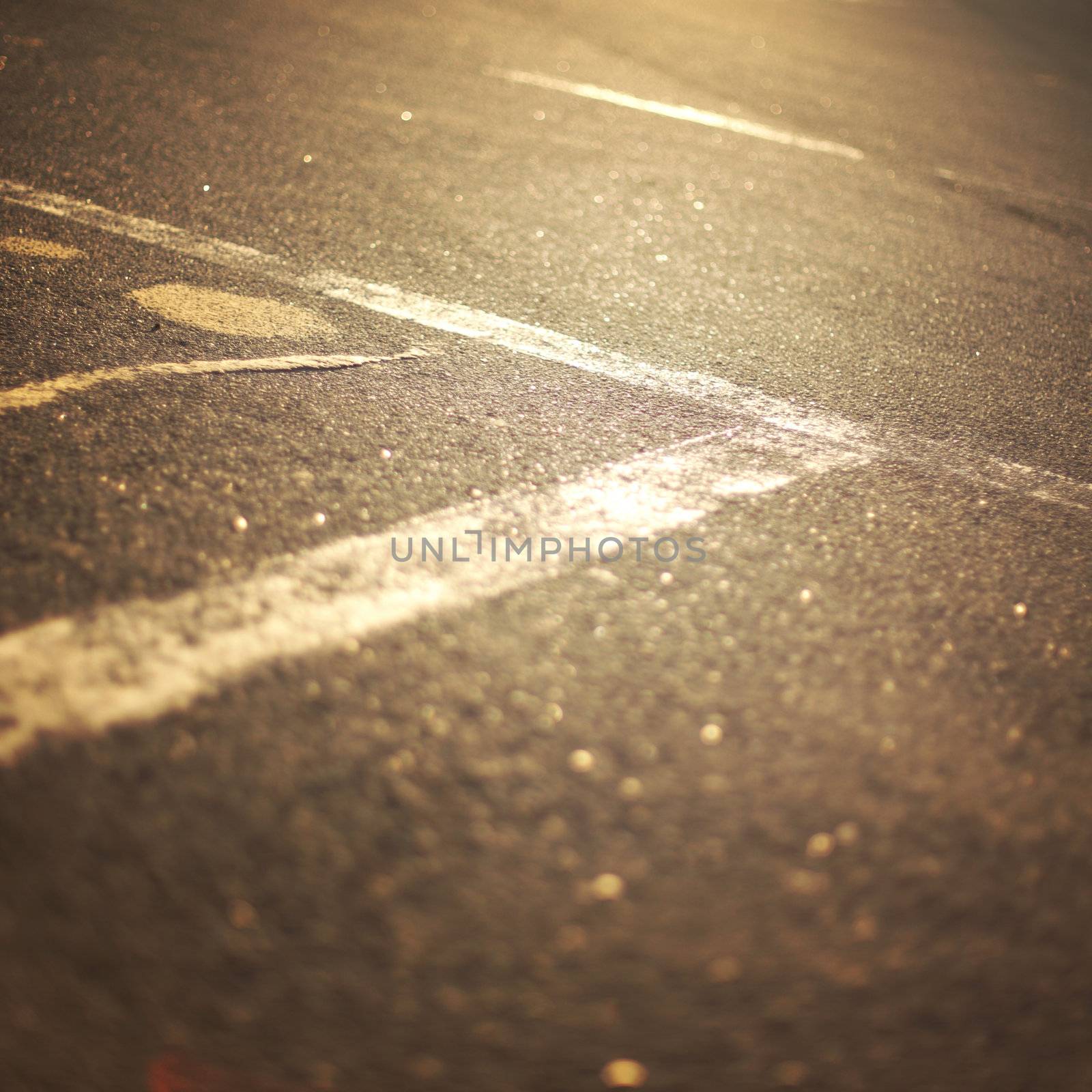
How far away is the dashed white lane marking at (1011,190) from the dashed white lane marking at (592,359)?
3906 mm

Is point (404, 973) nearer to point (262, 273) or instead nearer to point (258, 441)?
point (258, 441)

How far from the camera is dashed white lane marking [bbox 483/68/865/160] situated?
6.78 metres

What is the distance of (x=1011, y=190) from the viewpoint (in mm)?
6395

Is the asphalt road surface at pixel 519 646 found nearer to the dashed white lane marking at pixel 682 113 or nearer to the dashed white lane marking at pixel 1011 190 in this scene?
the dashed white lane marking at pixel 1011 190

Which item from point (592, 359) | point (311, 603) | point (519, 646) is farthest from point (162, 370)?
point (519, 646)

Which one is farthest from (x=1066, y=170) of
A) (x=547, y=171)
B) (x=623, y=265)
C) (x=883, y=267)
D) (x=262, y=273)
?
(x=262, y=273)

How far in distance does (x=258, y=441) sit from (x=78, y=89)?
12.8 feet

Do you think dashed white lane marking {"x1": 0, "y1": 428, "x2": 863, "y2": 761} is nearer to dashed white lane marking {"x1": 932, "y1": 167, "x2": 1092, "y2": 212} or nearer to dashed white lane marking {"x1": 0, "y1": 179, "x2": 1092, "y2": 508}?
dashed white lane marking {"x1": 0, "y1": 179, "x2": 1092, "y2": 508}

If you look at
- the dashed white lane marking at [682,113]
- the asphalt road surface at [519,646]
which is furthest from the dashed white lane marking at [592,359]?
the dashed white lane marking at [682,113]

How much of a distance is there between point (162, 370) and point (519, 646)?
4.93 feet

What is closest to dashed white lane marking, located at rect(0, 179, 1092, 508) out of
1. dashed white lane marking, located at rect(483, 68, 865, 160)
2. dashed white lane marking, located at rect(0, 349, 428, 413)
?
dashed white lane marking, located at rect(0, 349, 428, 413)

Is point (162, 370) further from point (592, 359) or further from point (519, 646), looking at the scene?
point (519, 646)

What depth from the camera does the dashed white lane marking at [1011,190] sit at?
20.6 ft

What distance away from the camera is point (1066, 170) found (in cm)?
705
